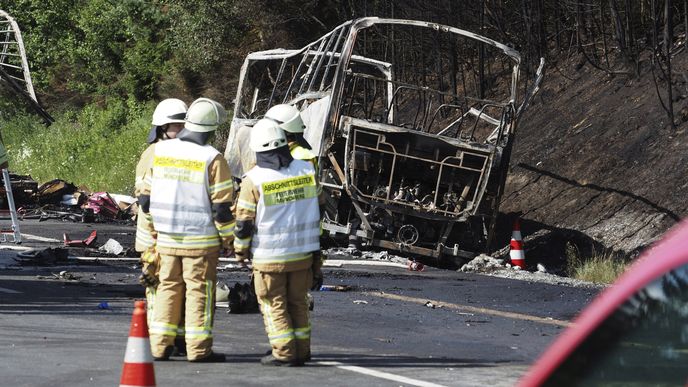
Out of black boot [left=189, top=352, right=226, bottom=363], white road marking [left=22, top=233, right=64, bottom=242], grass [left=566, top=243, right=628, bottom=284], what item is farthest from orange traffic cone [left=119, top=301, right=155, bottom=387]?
white road marking [left=22, top=233, right=64, bottom=242]

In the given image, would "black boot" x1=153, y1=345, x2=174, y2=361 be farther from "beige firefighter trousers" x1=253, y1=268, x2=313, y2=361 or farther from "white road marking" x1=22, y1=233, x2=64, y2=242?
"white road marking" x1=22, y1=233, x2=64, y2=242

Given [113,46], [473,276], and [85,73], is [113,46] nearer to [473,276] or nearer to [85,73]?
[85,73]

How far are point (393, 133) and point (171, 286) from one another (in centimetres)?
944

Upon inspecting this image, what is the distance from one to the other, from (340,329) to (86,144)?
36.3 meters

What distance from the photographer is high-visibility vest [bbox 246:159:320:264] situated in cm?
861

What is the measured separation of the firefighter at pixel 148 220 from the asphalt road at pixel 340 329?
42 centimetres

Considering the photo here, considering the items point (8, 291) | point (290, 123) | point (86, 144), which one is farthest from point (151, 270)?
point (86, 144)

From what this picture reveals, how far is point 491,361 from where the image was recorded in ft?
30.2

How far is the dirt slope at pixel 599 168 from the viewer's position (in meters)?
19.0

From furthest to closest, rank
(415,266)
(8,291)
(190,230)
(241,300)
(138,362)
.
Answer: (415,266) → (8,291) → (241,300) → (190,230) → (138,362)

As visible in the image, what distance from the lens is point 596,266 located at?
16484 mm

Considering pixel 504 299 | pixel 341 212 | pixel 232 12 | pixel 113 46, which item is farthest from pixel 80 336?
pixel 113 46

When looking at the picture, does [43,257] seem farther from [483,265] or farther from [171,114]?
[171,114]

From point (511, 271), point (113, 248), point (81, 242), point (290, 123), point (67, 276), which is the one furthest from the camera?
point (81, 242)
